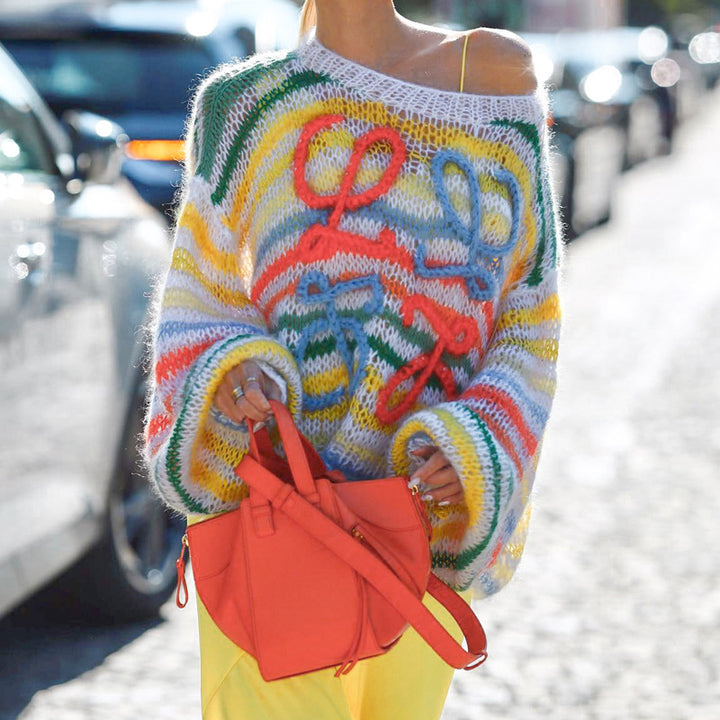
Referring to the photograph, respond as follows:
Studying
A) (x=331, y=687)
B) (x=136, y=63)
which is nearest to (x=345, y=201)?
(x=331, y=687)

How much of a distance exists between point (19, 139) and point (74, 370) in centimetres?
70

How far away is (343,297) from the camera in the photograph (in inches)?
91.2

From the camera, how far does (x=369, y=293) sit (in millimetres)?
2311

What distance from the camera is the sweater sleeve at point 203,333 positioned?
227 centimetres

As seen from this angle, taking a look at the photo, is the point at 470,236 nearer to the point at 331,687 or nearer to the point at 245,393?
the point at 245,393

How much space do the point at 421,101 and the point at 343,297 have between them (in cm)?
34

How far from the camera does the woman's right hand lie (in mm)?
A: 2221

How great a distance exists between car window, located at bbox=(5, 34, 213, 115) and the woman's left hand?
5.51m

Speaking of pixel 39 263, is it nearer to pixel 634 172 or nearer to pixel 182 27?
pixel 182 27

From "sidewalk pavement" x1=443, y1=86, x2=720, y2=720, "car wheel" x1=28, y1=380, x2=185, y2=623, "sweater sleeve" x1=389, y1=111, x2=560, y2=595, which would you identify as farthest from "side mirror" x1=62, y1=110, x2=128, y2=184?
"sweater sleeve" x1=389, y1=111, x2=560, y2=595

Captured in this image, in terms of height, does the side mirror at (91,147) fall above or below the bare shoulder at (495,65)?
below

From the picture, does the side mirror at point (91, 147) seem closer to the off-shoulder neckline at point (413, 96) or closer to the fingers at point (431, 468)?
the off-shoulder neckline at point (413, 96)

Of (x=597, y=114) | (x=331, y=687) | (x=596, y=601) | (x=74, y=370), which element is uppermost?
(x=331, y=687)

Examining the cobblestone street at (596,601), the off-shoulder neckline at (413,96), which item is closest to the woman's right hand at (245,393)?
the off-shoulder neckline at (413,96)
